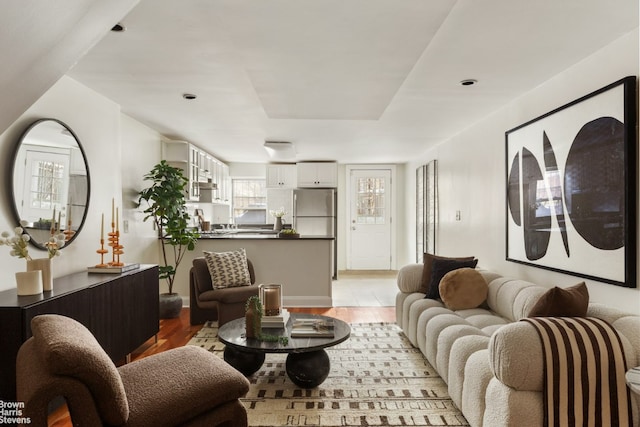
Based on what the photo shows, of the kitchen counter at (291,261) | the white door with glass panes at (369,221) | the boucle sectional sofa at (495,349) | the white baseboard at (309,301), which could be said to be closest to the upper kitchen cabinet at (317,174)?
the white door with glass panes at (369,221)

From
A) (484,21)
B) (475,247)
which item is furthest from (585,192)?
(475,247)

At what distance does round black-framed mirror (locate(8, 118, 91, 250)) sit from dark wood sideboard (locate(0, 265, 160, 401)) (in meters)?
0.42

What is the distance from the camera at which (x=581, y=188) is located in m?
2.81

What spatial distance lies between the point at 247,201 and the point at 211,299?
4626 mm

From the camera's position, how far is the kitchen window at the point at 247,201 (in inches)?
343

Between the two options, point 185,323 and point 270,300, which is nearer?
point 270,300

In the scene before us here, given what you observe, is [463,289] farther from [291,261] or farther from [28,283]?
[28,283]

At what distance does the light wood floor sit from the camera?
375cm

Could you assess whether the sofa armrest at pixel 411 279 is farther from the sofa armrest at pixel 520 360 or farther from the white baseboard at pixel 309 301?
the sofa armrest at pixel 520 360

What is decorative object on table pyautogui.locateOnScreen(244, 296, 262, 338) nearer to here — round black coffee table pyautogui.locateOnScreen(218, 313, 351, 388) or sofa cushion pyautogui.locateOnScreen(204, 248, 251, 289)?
round black coffee table pyautogui.locateOnScreen(218, 313, 351, 388)

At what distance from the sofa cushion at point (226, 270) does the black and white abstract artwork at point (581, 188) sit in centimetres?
283

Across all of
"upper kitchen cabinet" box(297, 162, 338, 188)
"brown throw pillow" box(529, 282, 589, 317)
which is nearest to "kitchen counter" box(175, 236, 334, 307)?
"upper kitchen cabinet" box(297, 162, 338, 188)

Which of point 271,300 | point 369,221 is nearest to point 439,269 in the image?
point 271,300

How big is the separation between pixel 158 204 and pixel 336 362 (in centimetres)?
275
